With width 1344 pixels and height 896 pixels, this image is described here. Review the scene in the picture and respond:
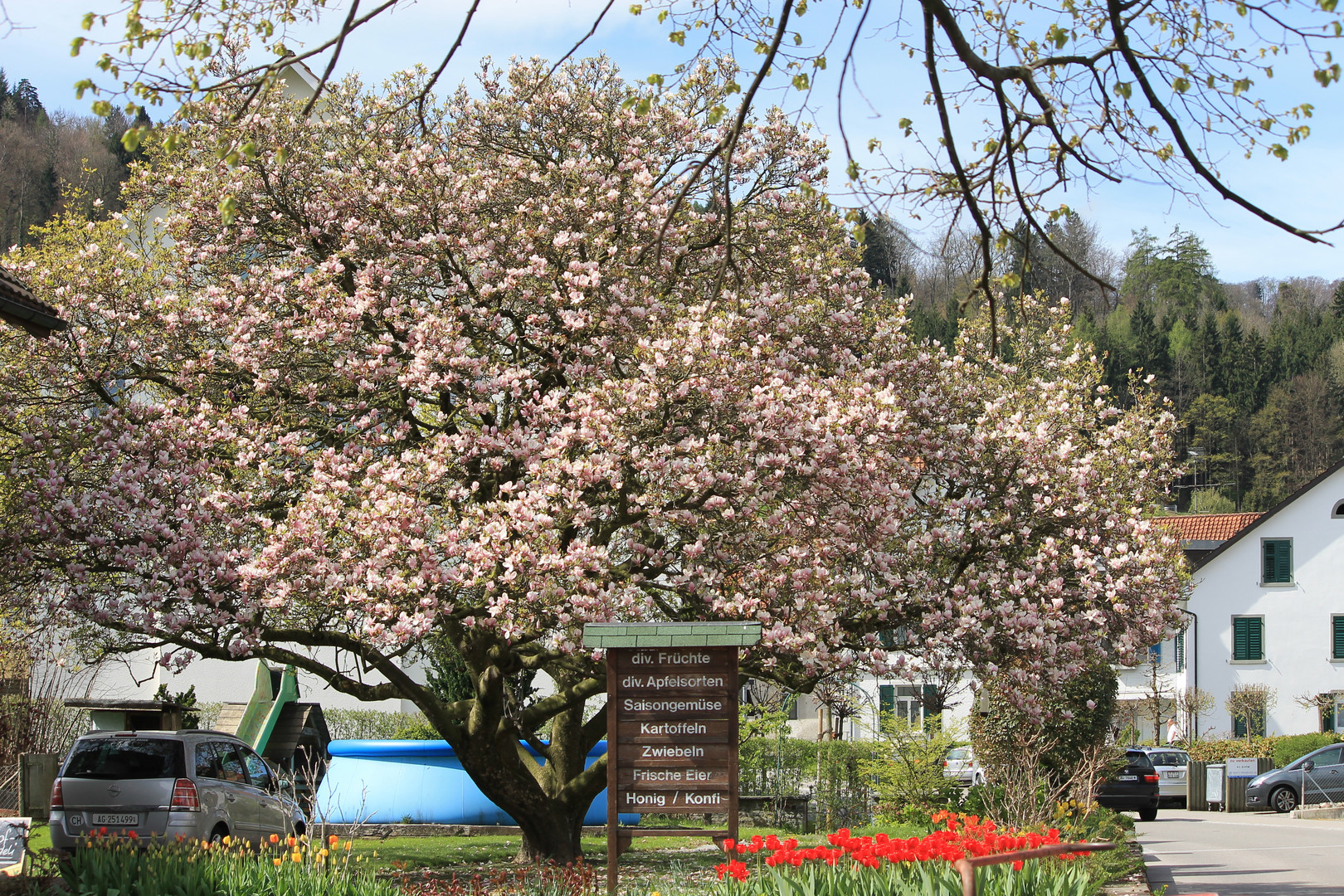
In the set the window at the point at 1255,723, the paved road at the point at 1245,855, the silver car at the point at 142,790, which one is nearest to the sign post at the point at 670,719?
the silver car at the point at 142,790

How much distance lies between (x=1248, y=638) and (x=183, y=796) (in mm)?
40228

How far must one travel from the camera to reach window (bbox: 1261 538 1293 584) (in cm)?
4453

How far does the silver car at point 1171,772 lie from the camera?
33219 millimetres

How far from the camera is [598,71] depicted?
638 inches

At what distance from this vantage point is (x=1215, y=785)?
3244 centimetres

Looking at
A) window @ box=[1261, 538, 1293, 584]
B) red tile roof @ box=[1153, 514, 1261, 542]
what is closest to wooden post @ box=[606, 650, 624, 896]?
window @ box=[1261, 538, 1293, 584]

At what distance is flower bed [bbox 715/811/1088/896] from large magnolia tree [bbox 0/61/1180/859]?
4.25 m

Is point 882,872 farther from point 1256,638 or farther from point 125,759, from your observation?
point 1256,638

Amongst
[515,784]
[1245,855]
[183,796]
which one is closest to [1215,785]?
[1245,855]

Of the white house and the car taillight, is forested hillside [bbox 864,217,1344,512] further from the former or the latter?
the car taillight

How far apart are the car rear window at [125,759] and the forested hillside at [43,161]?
45313 millimetres

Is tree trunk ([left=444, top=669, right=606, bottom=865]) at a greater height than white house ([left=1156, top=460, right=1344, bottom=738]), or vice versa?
white house ([left=1156, top=460, right=1344, bottom=738])

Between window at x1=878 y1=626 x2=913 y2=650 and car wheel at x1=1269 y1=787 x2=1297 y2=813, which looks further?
car wheel at x1=1269 y1=787 x2=1297 y2=813

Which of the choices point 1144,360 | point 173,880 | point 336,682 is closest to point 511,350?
point 336,682
